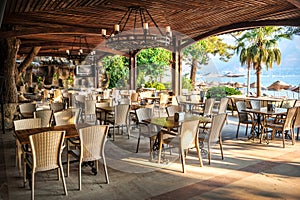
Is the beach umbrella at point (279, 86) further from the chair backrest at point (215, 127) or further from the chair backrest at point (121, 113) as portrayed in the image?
the chair backrest at point (215, 127)

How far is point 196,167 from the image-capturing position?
4559 mm

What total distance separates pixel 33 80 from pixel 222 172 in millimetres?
20124

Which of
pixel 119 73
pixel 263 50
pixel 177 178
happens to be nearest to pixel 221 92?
pixel 263 50

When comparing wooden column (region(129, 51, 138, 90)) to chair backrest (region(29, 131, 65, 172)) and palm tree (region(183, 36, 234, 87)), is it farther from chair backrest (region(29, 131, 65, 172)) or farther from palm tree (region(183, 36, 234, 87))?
chair backrest (region(29, 131, 65, 172))

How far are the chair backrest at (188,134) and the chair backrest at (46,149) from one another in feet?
5.90

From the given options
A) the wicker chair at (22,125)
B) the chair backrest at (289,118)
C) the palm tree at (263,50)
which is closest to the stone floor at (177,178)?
the wicker chair at (22,125)

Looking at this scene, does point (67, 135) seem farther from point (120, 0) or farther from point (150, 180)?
point (120, 0)

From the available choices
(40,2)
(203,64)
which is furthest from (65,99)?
(203,64)

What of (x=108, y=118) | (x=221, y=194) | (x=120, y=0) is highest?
(x=120, y=0)

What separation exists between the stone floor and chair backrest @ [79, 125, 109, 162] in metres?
0.44

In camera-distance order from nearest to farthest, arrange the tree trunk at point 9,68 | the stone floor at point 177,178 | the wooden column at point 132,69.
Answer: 1. the stone floor at point 177,178
2. the tree trunk at point 9,68
3. the wooden column at point 132,69

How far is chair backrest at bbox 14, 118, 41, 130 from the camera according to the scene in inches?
167

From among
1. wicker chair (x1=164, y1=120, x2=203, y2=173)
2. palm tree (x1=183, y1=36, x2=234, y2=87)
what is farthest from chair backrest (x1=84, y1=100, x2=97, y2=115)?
palm tree (x1=183, y1=36, x2=234, y2=87)

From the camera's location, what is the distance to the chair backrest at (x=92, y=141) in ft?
11.9
